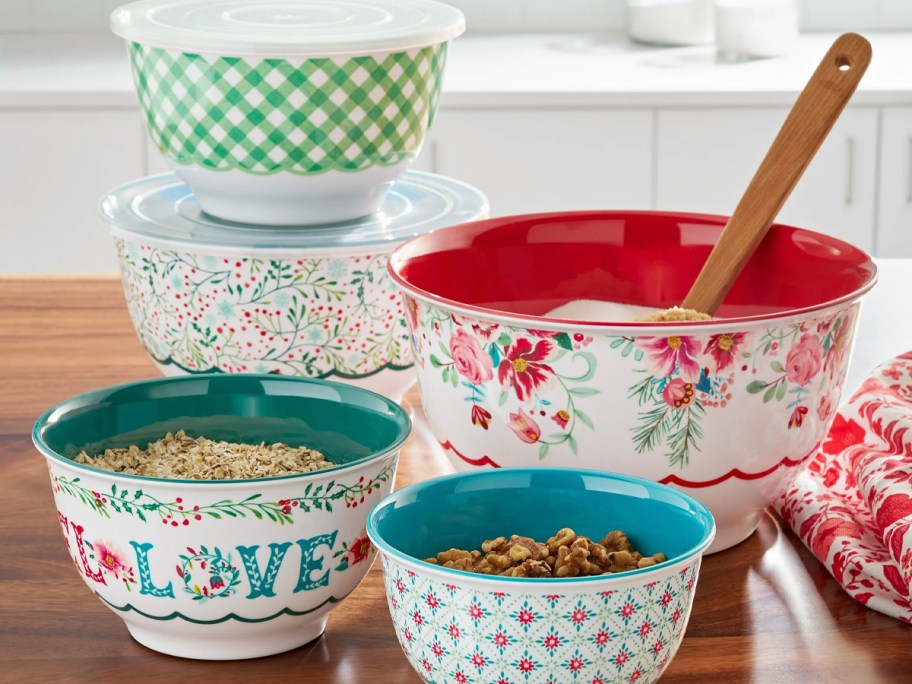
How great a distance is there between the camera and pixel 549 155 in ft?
6.82

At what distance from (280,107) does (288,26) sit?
2.4 inches

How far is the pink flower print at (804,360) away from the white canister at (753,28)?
1.81m

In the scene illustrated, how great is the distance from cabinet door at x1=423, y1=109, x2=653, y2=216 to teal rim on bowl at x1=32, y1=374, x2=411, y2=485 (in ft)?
4.67

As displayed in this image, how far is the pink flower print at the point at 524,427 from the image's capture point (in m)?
0.61

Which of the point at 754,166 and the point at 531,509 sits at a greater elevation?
the point at 531,509

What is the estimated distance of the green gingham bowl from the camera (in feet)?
2.49

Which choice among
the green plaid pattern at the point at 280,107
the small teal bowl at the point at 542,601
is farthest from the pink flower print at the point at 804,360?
the green plaid pattern at the point at 280,107

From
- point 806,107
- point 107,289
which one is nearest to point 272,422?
point 806,107

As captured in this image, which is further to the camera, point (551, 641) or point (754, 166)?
point (754, 166)

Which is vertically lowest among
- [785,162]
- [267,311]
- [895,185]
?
[895,185]

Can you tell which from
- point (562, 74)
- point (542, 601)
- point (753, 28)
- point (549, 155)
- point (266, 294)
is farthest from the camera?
point (753, 28)

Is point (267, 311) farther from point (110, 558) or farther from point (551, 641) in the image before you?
point (551, 641)

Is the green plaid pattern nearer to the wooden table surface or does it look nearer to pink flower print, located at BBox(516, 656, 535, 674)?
the wooden table surface

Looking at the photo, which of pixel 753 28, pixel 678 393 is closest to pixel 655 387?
pixel 678 393
